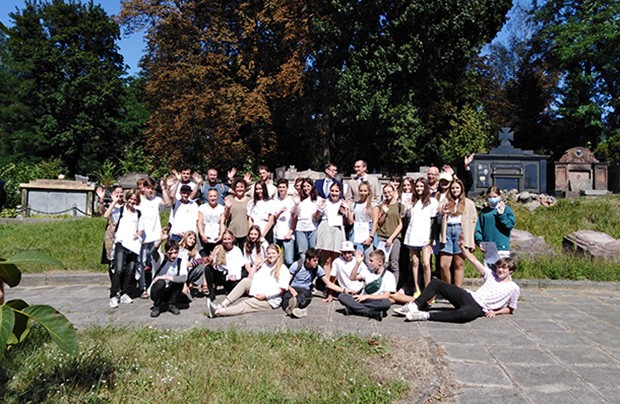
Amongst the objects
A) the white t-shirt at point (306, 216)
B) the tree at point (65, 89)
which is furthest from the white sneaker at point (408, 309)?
the tree at point (65, 89)

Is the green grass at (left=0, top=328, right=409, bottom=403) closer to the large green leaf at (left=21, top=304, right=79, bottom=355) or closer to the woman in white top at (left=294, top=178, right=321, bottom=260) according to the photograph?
the large green leaf at (left=21, top=304, right=79, bottom=355)

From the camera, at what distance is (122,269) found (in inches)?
310

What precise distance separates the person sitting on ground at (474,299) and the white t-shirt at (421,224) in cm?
87

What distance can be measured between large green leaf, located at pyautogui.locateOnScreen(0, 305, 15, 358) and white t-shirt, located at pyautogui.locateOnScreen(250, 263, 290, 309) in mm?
5246

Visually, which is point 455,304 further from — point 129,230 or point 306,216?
point 129,230

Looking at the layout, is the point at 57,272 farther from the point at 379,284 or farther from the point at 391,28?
the point at 391,28

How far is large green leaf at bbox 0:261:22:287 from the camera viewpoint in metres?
2.40

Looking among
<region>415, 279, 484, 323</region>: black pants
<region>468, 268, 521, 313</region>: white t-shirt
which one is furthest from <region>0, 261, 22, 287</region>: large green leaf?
<region>468, 268, 521, 313</region>: white t-shirt

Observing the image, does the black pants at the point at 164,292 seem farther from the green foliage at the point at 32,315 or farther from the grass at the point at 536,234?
the green foliage at the point at 32,315

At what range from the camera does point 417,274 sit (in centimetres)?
802

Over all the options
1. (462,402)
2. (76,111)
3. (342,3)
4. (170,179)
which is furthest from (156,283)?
(76,111)

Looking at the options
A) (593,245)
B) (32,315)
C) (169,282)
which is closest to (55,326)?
(32,315)

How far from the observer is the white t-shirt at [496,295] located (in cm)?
702

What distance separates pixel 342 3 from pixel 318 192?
19.9 meters
